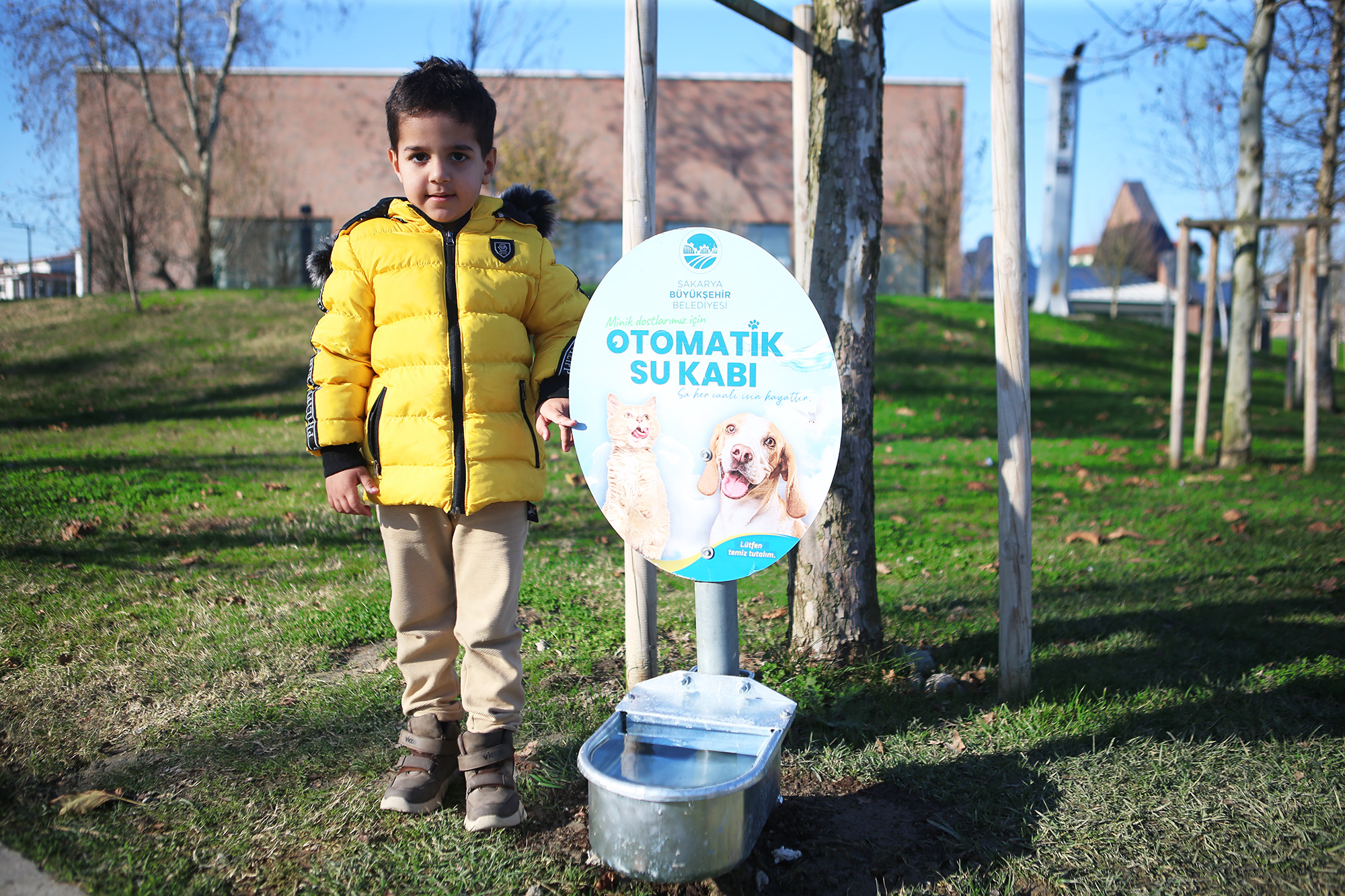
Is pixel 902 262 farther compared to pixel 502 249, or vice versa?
pixel 902 262

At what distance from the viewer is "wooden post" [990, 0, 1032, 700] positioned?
297 centimetres

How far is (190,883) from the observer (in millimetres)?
2158

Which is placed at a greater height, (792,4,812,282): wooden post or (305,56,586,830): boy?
(792,4,812,282): wooden post

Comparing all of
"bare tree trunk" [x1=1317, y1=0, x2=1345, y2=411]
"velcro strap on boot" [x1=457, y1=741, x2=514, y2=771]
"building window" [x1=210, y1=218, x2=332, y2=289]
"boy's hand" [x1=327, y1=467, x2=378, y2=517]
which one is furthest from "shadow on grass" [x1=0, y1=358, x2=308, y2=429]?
"building window" [x1=210, y1=218, x2=332, y2=289]

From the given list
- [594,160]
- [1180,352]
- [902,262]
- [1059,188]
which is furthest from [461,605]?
[902,262]

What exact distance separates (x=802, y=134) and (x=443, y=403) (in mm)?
1816

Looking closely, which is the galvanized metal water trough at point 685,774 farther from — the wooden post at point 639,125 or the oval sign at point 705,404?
the wooden post at point 639,125

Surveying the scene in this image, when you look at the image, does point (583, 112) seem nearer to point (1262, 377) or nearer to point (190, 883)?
point (1262, 377)

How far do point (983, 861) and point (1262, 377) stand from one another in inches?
714

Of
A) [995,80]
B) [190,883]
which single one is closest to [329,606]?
[190,883]

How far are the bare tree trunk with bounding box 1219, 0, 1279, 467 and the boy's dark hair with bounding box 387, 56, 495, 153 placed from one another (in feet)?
26.8

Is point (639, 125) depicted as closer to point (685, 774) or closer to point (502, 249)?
point (502, 249)

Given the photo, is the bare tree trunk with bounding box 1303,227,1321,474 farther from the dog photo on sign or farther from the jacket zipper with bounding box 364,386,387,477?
the jacket zipper with bounding box 364,386,387,477

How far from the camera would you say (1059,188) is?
21.4 m
